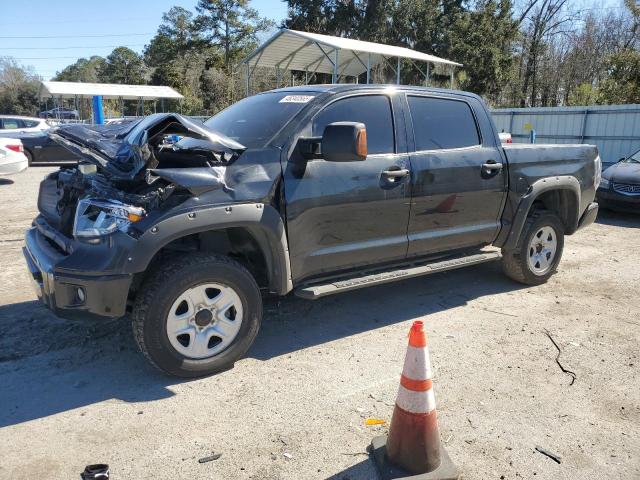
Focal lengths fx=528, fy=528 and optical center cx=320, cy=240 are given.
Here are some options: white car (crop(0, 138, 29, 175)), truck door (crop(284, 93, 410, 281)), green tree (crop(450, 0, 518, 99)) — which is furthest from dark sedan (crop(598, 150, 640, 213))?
green tree (crop(450, 0, 518, 99))

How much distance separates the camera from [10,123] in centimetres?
1698

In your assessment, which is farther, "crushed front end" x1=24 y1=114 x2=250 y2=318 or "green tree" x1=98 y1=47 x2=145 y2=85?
"green tree" x1=98 y1=47 x2=145 y2=85

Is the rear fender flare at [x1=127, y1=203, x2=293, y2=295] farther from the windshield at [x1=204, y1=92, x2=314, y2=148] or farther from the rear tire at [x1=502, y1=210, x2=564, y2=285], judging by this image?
the rear tire at [x1=502, y1=210, x2=564, y2=285]

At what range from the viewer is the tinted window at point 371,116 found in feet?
13.4

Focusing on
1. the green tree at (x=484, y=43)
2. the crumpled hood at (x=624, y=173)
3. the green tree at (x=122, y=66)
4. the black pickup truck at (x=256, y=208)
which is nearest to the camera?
the black pickup truck at (x=256, y=208)

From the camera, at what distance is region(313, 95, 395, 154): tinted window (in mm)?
4098

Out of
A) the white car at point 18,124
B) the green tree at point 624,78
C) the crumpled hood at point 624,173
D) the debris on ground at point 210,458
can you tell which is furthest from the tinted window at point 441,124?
the green tree at point 624,78

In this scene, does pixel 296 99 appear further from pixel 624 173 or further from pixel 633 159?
pixel 633 159

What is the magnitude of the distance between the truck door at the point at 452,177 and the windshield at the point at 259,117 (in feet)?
3.46

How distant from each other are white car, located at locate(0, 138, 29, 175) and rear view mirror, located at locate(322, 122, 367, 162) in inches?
443

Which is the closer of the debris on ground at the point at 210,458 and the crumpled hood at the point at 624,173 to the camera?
the debris on ground at the point at 210,458

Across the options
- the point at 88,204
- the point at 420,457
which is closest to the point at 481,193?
the point at 420,457

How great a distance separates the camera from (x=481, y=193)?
4879 mm

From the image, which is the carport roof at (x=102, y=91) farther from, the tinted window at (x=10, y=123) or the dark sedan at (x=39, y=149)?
the dark sedan at (x=39, y=149)
